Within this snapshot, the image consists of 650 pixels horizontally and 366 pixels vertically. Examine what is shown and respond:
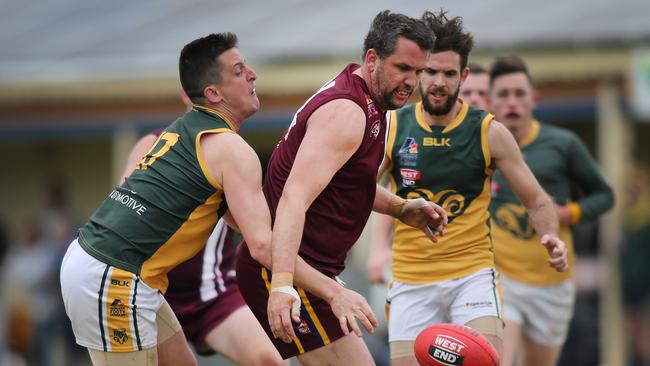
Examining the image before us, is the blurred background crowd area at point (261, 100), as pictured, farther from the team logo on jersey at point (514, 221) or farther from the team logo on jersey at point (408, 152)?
the team logo on jersey at point (408, 152)

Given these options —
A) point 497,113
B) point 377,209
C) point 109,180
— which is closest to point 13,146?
point 109,180

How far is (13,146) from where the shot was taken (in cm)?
1992

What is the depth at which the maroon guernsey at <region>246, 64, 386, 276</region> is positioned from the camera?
19.9ft

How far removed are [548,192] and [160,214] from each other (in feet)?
11.6

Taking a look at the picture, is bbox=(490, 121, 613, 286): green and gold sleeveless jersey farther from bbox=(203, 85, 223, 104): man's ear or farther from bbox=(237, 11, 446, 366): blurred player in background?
bbox=(203, 85, 223, 104): man's ear

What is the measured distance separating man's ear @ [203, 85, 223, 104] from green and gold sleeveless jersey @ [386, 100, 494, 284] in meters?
1.48

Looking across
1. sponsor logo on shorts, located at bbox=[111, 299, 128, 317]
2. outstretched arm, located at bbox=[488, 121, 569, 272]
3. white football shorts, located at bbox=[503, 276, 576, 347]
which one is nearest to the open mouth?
outstretched arm, located at bbox=[488, 121, 569, 272]

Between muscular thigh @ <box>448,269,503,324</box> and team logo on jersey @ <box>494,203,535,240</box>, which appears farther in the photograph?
team logo on jersey @ <box>494,203,535,240</box>

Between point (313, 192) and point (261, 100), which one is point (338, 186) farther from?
point (261, 100)

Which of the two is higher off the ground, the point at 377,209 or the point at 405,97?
the point at 405,97

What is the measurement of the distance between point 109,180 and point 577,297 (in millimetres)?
8521

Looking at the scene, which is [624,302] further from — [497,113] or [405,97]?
[405,97]

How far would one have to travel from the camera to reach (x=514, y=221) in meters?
8.60

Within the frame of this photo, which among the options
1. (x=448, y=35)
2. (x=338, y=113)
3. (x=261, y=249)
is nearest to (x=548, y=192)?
(x=448, y=35)
